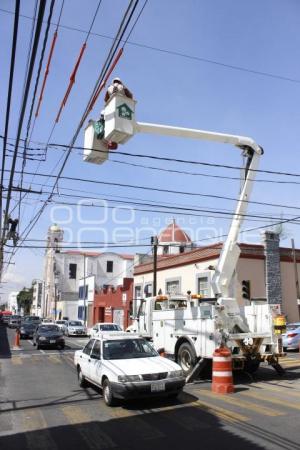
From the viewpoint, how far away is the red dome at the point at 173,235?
55938 mm

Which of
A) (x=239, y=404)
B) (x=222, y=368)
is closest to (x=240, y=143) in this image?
(x=222, y=368)

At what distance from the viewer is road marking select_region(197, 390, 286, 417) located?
8820 millimetres

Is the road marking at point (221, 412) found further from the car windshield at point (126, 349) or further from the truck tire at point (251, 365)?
the truck tire at point (251, 365)

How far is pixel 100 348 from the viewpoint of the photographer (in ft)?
37.2

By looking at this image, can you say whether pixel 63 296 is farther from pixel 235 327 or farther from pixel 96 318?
pixel 235 327

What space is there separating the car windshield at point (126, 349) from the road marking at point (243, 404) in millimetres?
1592

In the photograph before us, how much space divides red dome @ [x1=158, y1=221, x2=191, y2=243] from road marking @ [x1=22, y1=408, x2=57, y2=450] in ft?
152

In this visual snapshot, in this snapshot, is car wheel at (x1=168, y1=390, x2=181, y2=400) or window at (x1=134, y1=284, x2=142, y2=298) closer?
car wheel at (x1=168, y1=390, x2=181, y2=400)

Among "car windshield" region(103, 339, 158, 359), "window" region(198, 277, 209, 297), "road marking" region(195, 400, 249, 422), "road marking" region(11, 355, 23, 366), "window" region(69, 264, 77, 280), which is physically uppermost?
"window" region(69, 264, 77, 280)

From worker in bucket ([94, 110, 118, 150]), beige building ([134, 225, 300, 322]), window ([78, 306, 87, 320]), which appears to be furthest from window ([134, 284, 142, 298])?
worker in bucket ([94, 110, 118, 150])

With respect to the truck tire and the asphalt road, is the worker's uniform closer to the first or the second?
the asphalt road

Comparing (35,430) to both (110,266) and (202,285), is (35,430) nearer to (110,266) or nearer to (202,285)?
(202,285)

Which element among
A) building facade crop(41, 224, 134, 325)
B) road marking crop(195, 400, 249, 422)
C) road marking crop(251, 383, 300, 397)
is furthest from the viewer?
building facade crop(41, 224, 134, 325)

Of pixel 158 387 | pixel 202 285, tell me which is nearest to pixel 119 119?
pixel 158 387
